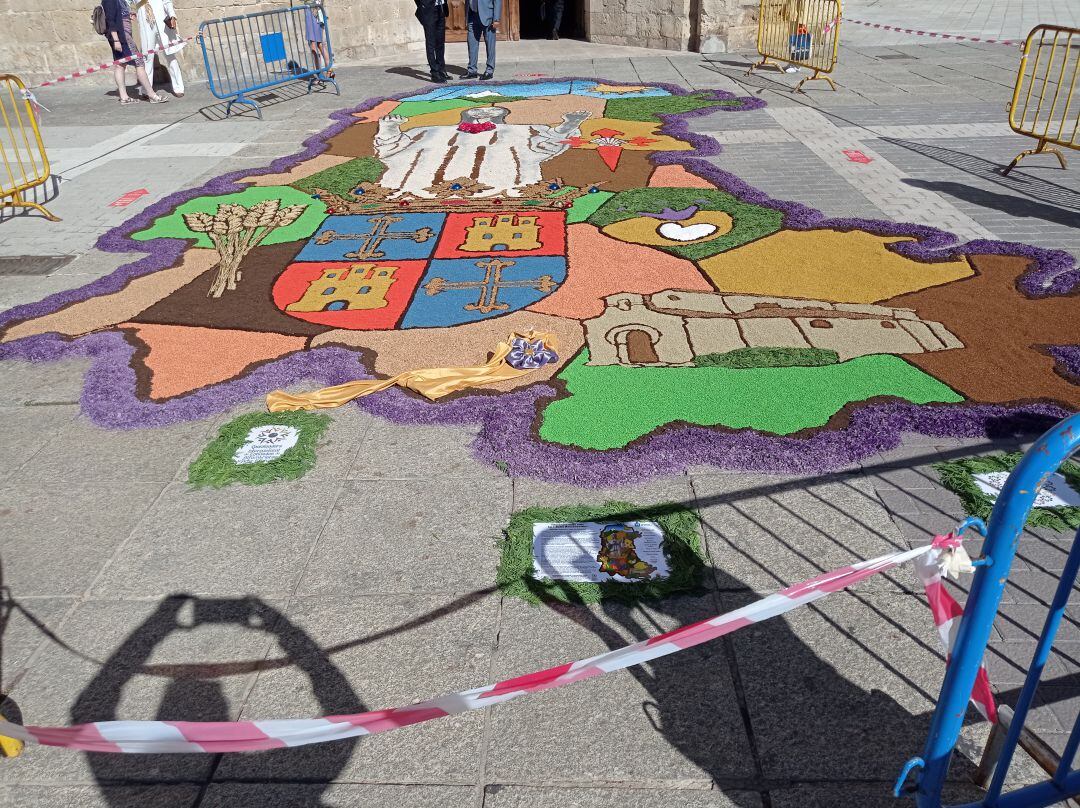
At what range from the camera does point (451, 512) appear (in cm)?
409

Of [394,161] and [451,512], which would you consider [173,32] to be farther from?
[451,512]

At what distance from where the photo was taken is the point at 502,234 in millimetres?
7793

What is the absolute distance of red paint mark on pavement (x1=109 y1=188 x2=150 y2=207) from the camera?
29.9 feet

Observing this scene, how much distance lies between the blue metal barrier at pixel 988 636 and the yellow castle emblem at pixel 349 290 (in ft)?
16.7

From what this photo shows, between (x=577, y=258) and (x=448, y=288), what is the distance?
4.09ft

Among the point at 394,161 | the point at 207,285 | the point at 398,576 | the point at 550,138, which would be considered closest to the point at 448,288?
the point at 207,285

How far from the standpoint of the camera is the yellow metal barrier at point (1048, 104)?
362 inches

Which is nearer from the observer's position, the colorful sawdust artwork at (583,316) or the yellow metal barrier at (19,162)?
the colorful sawdust artwork at (583,316)

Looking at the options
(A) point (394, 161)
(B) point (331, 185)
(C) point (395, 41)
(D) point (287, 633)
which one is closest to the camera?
(D) point (287, 633)

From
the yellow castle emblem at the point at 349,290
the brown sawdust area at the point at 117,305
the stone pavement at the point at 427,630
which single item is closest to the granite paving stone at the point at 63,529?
the stone pavement at the point at 427,630

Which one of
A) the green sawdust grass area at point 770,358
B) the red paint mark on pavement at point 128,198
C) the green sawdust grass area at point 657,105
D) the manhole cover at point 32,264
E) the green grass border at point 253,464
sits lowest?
the green grass border at point 253,464

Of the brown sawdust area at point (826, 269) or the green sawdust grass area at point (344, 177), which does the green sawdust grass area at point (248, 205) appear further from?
the brown sawdust area at point (826, 269)

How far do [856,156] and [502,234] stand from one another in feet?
16.0

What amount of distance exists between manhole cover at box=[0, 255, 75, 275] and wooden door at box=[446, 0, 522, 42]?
45.8ft
